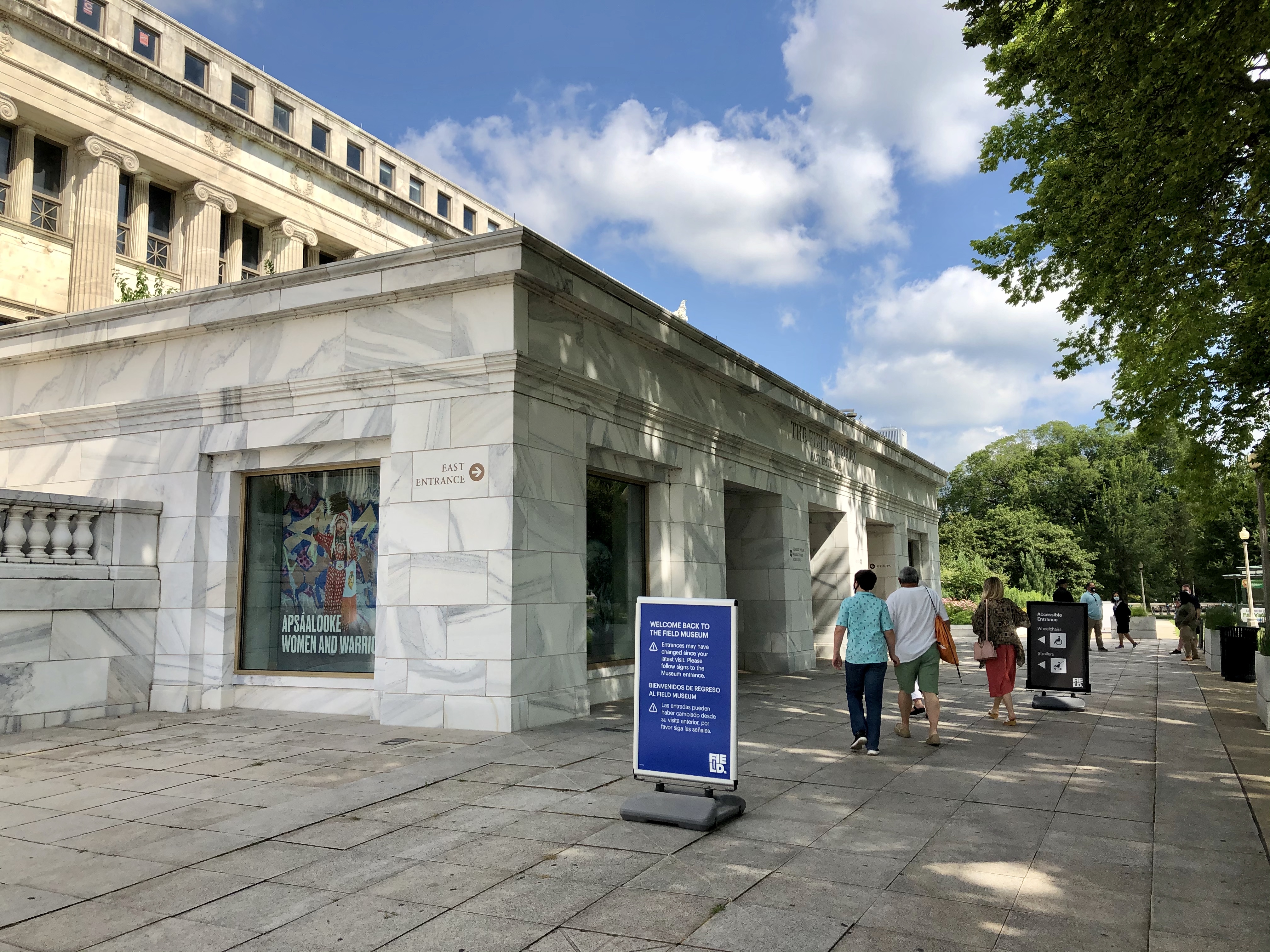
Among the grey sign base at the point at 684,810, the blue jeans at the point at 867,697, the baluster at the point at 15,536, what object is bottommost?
the grey sign base at the point at 684,810

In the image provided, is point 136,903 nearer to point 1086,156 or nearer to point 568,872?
point 568,872

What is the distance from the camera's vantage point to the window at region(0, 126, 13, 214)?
3105 centimetres

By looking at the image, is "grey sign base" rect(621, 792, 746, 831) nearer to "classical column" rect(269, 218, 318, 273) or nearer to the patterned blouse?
the patterned blouse

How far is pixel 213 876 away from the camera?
512 cm

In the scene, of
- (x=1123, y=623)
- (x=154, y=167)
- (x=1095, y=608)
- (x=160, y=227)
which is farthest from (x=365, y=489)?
A: (x=160, y=227)

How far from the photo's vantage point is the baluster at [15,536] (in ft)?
32.8

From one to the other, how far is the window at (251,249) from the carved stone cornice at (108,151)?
6754 millimetres

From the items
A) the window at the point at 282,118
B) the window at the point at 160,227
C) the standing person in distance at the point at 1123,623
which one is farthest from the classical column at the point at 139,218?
the standing person in distance at the point at 1123,623

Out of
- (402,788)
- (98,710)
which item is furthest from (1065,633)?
(98,710)

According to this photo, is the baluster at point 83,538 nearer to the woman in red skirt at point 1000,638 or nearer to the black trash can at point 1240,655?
the woman in red skirt at point 1000,638

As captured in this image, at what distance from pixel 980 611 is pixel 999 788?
4234 millimetres

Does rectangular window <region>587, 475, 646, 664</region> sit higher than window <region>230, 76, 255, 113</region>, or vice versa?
window <region>230, 76, 255, 113</region>

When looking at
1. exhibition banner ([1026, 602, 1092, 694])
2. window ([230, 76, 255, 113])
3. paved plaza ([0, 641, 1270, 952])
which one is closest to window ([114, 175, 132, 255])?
window ([230, 76, 255, 113])

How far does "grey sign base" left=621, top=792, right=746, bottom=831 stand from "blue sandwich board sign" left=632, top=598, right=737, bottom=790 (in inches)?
5.2
